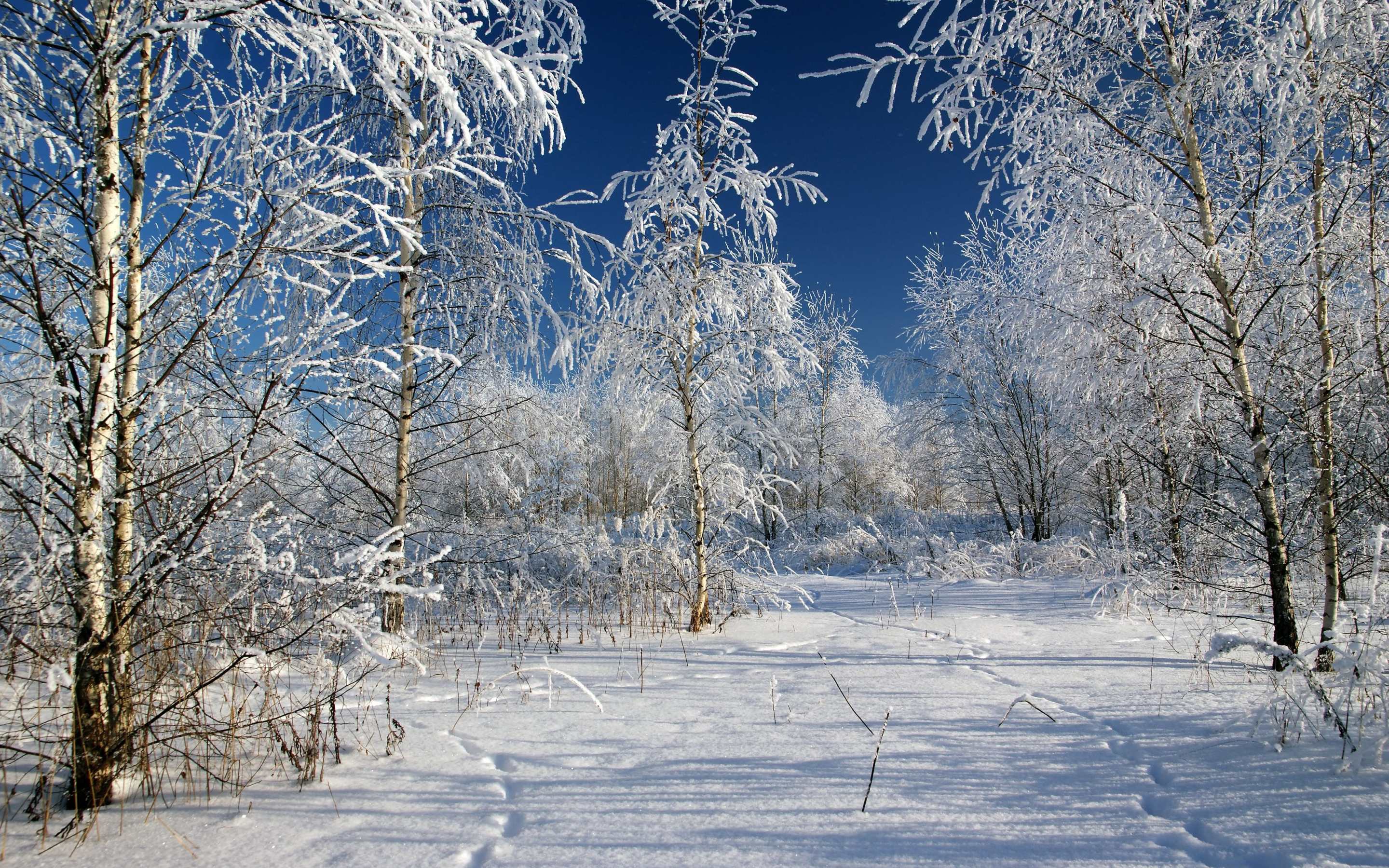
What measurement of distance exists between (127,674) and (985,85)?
5462mm

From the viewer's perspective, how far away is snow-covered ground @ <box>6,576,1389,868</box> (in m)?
1.92

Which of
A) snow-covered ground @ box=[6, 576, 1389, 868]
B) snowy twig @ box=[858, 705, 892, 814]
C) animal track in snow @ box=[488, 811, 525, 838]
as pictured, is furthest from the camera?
snowy twig @ box=[858, 705, 892, 814]

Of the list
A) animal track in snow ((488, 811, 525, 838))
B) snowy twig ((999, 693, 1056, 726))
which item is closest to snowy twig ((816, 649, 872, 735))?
snowy twig ((999, 693, 1056, 726))

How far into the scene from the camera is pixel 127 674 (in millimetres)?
2307

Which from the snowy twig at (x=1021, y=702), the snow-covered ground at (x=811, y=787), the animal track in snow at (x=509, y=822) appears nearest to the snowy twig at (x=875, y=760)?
the snow-covered ground at (x=811, y=787)

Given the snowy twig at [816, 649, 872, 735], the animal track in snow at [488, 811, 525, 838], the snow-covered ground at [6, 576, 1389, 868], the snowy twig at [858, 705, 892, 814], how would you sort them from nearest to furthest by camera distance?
the snow-covered ground at [6, 576, 1389, 868]
the animal track in snow at [488, 811, 525, 838]
the snowy twig at [858, 705, 892, 814]
the snowy twig at [816, 649, 872, 735]

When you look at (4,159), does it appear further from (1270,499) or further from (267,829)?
(1270,499)

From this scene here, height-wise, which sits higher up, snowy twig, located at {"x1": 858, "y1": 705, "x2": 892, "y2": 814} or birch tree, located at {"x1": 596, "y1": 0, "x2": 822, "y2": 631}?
birch tree, located at {"x1": 596, "y1": 0, "x2": 822, "y2": 631}

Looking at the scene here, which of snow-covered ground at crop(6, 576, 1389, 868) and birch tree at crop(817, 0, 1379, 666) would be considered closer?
snow-covered ground at crop(6, 576, 1389, 868)

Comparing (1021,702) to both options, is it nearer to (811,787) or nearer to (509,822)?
(811,787)

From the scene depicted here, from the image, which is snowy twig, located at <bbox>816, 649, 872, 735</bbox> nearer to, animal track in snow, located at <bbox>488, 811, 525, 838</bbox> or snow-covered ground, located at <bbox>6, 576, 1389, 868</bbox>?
snow-covered ground, located at <bbox>6, 576, 1389, 868</bbox>

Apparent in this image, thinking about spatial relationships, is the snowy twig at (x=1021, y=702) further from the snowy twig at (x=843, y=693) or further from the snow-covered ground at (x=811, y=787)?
the snowy twig at (x=843, y=693)

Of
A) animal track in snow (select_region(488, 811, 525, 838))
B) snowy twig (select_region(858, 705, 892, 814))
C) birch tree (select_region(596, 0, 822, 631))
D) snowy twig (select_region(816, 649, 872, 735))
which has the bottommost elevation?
snowy twig (select_region(816, 649, 872, 735))

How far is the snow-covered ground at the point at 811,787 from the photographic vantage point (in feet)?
6.30
